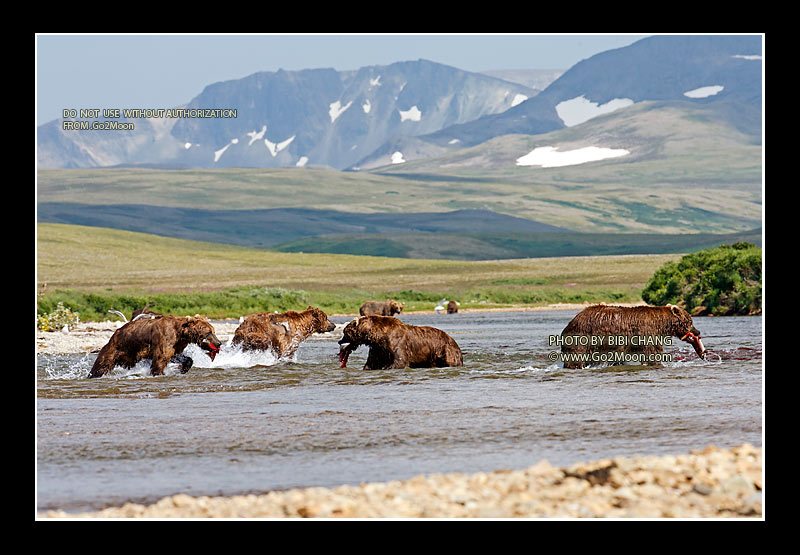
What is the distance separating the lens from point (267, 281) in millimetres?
74062

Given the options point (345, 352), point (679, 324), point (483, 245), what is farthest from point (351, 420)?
point (483, 245)

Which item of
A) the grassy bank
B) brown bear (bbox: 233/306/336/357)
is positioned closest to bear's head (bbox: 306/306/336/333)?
brown bear (bbox: 233/306/336/357)

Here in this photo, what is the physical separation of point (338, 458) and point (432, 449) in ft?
3.16

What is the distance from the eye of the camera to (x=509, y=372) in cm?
1766

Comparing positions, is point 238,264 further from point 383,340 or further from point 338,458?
point 338,458

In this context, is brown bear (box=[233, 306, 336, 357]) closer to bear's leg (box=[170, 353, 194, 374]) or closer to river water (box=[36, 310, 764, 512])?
river water (box=[36, 310, 764, 512])

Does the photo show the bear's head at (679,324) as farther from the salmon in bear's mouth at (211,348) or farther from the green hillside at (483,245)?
the green hillside at (483,245)

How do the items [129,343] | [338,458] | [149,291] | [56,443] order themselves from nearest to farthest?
[338,458] < [56,443] < [129,343] < [149,291]

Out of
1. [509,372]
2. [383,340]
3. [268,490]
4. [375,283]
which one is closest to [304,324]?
[383,340]

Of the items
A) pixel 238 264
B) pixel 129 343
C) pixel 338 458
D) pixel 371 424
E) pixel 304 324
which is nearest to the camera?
pixel 338 458

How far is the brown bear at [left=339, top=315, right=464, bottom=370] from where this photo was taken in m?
18.0

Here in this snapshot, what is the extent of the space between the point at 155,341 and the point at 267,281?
5735 centimetres

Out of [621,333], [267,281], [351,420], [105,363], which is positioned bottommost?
[351,420]

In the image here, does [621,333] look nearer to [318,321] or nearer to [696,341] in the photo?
[696,341]
